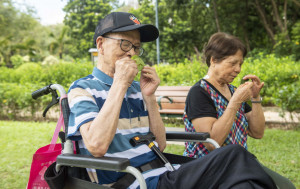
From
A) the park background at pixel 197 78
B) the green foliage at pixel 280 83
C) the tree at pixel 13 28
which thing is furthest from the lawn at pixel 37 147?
the tree at pixel 13 28

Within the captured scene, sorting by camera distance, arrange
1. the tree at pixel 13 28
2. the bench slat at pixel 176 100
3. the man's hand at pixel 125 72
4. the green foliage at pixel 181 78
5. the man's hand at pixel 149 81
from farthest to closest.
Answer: the tree at pixel 13 28, the bench slat at pixel 176 100, the green foliage at pixel 181 78, the man's hand at pixel 149 81, the man's hand at pixel 125 72

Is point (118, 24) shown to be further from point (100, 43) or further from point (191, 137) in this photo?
point (191, 137)

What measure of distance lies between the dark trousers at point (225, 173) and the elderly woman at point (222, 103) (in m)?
0.68

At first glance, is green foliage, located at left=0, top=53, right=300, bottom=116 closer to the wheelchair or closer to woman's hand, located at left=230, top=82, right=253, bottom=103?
woman's hand, located at left=230, top=82, right=253, bottom=103

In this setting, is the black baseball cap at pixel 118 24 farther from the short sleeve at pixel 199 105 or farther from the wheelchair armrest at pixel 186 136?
the wheelchair armrest at pixel 186 136

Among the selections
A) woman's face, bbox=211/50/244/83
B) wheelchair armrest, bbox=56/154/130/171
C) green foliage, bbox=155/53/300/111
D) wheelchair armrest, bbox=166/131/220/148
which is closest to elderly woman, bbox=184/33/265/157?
woman's face, bbox=211/50/244/83

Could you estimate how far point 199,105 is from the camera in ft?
7.33

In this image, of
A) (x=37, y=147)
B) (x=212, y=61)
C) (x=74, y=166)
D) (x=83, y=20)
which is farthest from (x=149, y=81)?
(x=83, y=20)

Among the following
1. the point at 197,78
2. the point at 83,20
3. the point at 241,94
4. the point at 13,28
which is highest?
the point at 83,20

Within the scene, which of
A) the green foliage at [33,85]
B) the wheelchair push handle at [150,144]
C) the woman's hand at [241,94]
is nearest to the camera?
the wheelchair push handle at [150,144]

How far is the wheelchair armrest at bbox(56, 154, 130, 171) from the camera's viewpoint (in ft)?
4.44

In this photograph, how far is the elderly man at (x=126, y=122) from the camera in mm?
1454

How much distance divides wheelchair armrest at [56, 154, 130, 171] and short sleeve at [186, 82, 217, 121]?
0.98 metres

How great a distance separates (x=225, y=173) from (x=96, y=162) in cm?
62
